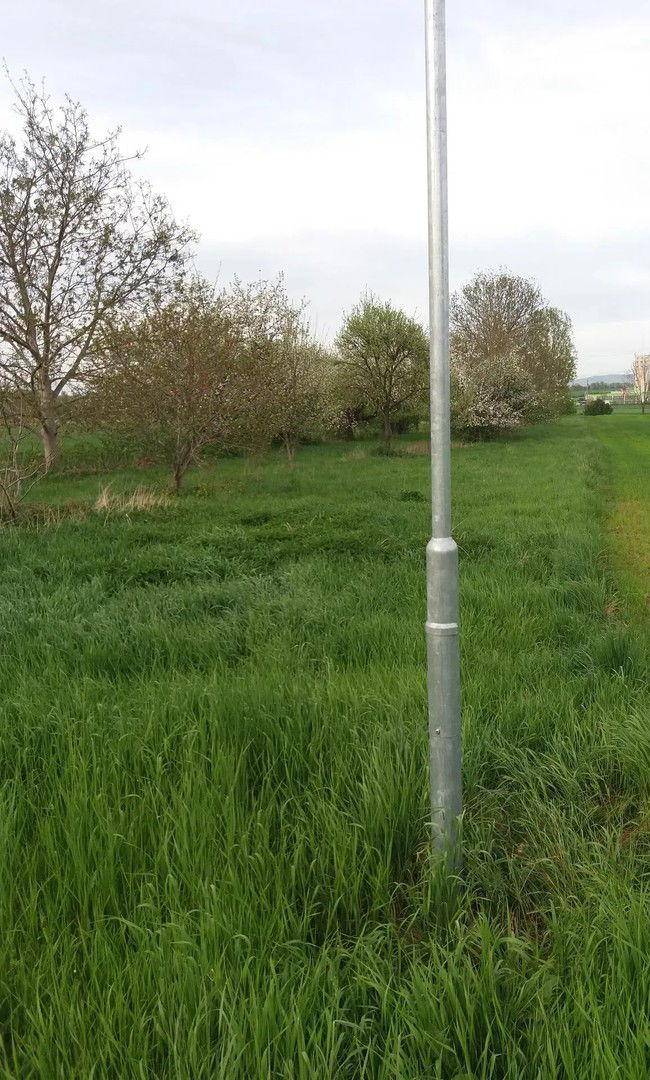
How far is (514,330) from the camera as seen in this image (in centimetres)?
5038

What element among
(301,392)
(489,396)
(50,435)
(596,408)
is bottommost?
(50,435)

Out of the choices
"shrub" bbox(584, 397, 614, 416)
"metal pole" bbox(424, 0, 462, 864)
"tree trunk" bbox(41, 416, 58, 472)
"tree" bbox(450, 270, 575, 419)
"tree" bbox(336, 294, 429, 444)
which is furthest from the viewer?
"shrub" bbox(584, 397, 614, 416)

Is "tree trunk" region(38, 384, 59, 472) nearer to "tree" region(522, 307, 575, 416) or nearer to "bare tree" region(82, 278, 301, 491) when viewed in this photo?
"bare tree" region(82, 278, 301, 491)

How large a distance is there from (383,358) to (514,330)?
21253 mm

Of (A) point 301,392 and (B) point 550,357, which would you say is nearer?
(A) point 301,392

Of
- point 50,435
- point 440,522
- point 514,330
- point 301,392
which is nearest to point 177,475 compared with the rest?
point 50,435

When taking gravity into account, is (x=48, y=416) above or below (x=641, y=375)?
below

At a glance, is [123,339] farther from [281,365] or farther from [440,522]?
[440,522]

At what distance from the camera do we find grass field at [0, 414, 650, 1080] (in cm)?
201

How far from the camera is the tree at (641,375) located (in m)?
106

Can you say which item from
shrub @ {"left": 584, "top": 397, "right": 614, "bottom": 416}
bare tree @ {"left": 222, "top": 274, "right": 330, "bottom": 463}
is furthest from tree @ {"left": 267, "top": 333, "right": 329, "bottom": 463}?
shrub @ {"left": 584, "top": 397, "right": 614, "bottom": 416}

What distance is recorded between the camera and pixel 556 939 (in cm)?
241

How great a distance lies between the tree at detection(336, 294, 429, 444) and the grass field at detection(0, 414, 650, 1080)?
90.4 feet

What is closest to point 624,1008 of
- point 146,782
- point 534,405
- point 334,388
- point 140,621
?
point 146,782
